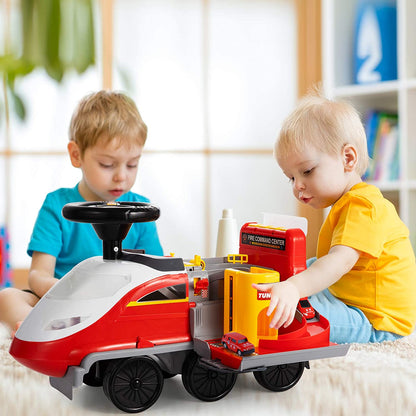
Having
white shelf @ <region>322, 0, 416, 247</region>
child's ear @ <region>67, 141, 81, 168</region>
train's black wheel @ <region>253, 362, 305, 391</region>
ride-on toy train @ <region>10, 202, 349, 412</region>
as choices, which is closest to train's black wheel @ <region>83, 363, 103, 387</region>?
ride-on toy train @ <region>10, 202, 349, 412</region>

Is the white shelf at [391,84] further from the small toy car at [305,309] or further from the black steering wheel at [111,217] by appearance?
the black steering wheel at [111,217]

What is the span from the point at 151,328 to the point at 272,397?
0.67 feet

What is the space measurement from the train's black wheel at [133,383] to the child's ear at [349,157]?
1.92 ft

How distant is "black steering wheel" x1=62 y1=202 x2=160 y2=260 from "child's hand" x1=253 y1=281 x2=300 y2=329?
7.4 inches

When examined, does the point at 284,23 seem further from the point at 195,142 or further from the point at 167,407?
the point at 167,407

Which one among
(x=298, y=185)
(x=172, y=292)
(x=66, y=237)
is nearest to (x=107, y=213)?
(x=172, y=292)

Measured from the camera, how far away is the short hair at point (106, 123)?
1407 mm

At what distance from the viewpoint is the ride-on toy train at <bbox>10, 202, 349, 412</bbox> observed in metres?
0.79

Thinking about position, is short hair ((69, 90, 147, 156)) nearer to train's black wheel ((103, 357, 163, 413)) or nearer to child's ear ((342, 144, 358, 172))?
child's ear ((342, 144, 358, 172))

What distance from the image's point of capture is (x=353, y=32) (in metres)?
2.37

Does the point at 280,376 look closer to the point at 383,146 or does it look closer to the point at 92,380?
the point at 92,380

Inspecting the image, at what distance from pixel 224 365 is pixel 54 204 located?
81 centimetres

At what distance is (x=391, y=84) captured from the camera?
2.19m

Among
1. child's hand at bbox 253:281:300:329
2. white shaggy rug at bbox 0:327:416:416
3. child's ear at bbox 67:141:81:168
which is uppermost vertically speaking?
child's ear at bbox 67:141:81:168
